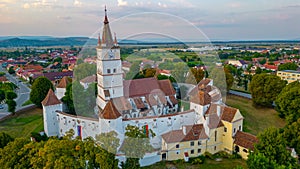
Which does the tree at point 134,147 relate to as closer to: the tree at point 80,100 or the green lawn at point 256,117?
the tree at point 80,100

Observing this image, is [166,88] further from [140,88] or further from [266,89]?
[266,89]

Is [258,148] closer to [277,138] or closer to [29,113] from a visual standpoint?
[277,138]

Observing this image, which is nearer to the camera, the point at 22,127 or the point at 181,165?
the point at 181,165

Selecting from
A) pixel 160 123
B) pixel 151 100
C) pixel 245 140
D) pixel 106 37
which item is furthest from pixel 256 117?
pixel 106 37

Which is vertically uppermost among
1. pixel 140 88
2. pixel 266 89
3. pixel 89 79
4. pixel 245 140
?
pixel 89 79

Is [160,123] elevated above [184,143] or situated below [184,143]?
above

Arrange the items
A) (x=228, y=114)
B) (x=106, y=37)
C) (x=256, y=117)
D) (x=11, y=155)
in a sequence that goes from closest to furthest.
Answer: (x=11, y=155) → (x=228, y=114) → (x=106, y=37) → (x=256, y=117)

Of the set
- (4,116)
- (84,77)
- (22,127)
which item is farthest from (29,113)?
(84,77)

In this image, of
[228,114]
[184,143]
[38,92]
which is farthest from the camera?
[38,92]
